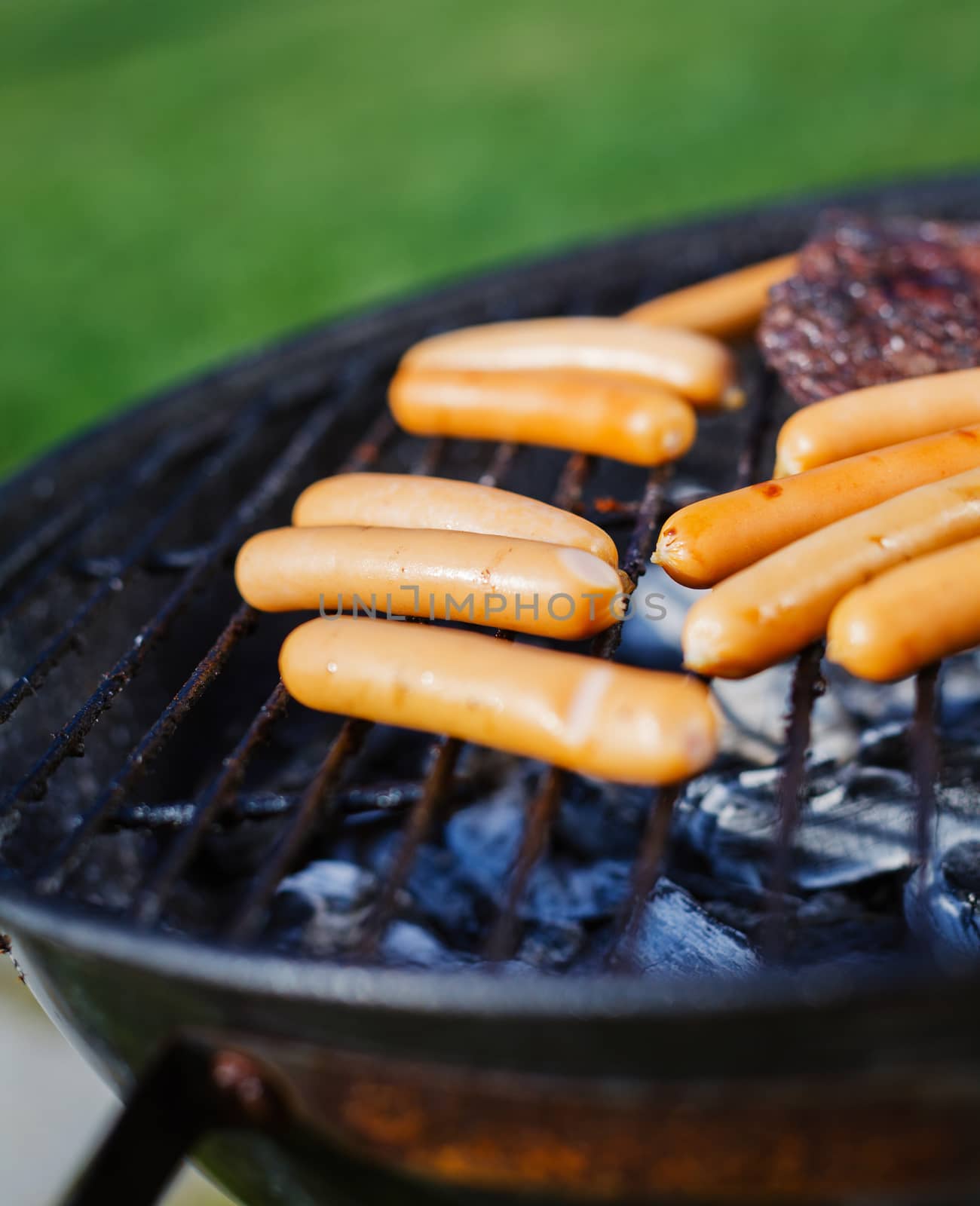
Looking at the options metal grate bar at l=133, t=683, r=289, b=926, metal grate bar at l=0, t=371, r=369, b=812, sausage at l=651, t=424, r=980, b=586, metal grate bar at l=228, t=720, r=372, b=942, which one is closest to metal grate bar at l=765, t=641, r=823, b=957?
sausage at l=651, t=424, r=980, b=586

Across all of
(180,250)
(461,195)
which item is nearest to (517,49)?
(461,195)

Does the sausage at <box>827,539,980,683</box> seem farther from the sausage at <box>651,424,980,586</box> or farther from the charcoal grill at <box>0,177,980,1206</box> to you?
the sausage at <box>651,424,980,586</box>

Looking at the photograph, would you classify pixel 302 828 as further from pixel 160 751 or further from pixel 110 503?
pixel 110 503

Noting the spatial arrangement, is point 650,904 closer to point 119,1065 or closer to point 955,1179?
point 955,1179

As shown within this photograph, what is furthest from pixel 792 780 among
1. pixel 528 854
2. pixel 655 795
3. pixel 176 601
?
pixel 176 601

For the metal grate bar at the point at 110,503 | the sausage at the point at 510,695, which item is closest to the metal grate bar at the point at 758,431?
the sausage at the point at 510,695

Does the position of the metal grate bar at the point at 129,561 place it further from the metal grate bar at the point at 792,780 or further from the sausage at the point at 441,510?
the metal grate bar at the point at 792,780
